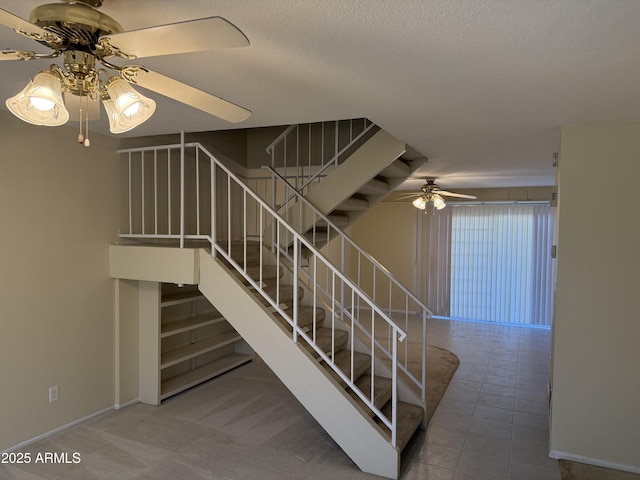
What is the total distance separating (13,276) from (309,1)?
8.89 feet

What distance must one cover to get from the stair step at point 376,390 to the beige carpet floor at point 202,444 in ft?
1.20

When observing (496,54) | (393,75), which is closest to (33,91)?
(393,75)

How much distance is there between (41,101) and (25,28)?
0.65ft

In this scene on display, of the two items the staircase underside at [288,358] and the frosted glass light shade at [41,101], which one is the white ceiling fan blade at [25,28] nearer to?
the frosted glass light shade at [41,101]

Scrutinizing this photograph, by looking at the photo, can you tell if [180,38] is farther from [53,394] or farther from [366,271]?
[366,271]

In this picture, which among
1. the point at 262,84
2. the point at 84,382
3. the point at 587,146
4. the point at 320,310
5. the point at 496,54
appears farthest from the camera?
the point at 320,310

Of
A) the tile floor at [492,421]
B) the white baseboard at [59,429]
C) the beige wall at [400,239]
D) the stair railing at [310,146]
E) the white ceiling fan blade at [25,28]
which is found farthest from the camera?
the beige wall at [400,239]

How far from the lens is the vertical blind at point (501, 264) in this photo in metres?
6.88

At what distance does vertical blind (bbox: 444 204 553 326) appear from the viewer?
688 centimetres

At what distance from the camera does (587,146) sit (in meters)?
2.87

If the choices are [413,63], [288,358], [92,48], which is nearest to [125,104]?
[92,48]

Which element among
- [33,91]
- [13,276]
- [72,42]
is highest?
[72,42]

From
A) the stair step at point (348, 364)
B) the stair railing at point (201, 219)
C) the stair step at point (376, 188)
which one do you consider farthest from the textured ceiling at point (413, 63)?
the stair step at point (348, 364)

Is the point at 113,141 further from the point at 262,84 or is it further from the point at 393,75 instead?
the point at 393,75
